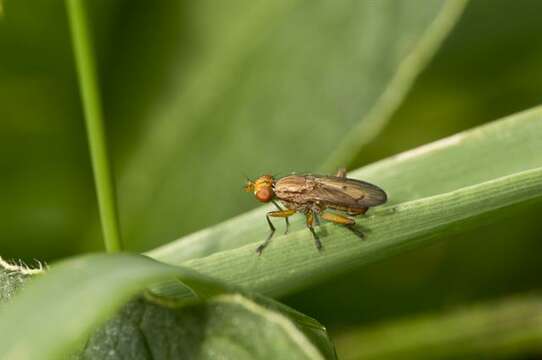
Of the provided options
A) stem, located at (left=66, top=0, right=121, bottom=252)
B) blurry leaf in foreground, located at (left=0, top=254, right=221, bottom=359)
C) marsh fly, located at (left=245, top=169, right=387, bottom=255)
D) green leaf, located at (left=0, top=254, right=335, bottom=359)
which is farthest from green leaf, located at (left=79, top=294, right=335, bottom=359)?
stem, located at (left=66, top=0, right=121, bottom=252)

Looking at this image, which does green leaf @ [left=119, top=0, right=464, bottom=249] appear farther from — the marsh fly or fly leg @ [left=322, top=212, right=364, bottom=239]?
fly leg @ [left=322, top=212, right=364, bottom=239]

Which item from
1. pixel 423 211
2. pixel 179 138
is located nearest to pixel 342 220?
pixel 423 211

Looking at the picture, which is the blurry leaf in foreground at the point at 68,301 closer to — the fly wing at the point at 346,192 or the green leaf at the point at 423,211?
the green leaf at the point at 423,211

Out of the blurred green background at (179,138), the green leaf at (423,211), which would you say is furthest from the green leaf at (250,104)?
the green leaf at (423,211)

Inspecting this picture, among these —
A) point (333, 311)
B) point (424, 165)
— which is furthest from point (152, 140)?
point (424, 165)

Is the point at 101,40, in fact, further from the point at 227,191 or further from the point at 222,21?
the point at 227,191

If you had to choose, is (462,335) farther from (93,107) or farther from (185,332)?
(185,332)
